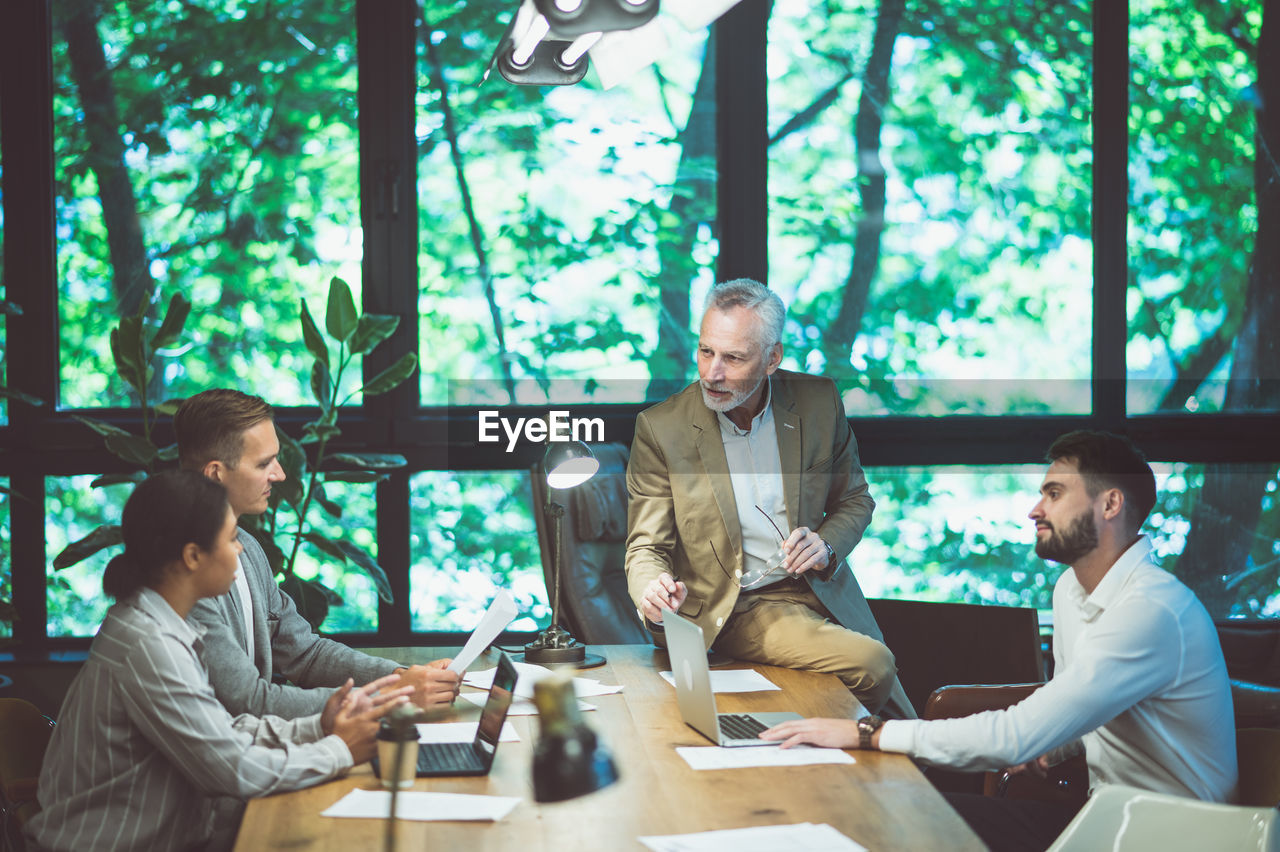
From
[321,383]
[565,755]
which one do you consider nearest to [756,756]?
[565,755]

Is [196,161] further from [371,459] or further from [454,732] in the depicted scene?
[454,732]

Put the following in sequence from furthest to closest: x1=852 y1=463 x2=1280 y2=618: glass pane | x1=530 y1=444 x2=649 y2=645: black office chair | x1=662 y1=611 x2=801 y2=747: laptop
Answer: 1. x1=852 y1=463 x2=1280 y2=618: glass pane
2. x1=530 y1=444 x2=649 y2=645: black office chair
3. x1=662 y1=611 x2=801 y2=747: laptop

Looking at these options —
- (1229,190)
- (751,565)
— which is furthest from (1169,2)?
(751,565)

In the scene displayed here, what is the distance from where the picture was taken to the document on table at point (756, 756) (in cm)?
195

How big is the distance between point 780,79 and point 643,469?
1.93 m

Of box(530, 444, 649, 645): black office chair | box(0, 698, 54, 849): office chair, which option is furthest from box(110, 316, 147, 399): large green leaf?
box(0, 698, 54, 849): office chair

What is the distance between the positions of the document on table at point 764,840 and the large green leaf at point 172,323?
2.73 metres

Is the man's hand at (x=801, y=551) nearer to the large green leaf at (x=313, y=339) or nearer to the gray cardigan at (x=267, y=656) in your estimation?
the gray cardigan at (x=267, y=656)

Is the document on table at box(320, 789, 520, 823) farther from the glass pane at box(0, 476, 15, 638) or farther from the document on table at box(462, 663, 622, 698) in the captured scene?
the glass pane at box(0, 476, 15, 638)

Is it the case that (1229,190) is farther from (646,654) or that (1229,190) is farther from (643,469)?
(646,654)

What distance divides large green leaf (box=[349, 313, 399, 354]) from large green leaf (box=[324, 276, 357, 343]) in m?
0.03

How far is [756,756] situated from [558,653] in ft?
2.91

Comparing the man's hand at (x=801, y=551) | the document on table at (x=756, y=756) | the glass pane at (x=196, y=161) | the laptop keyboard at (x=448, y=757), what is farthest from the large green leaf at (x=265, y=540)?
the document on table at (x=756, y=756)

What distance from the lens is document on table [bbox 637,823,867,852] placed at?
5.12ft
